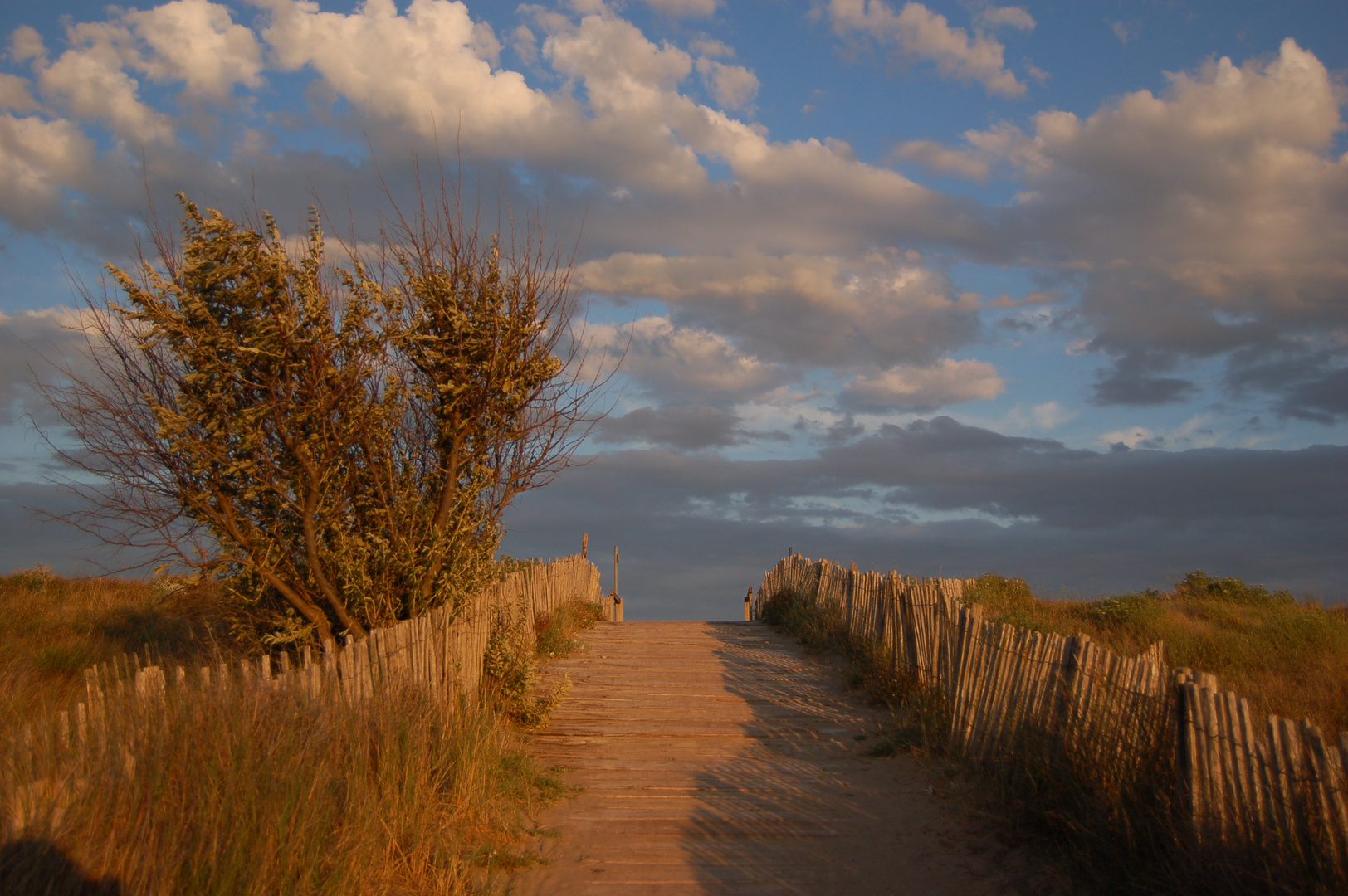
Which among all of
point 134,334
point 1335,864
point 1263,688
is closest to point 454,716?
point 134,334

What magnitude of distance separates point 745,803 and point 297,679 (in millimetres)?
3459

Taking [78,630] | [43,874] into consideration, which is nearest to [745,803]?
[43,874]

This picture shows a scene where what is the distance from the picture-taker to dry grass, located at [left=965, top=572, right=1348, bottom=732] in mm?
8914

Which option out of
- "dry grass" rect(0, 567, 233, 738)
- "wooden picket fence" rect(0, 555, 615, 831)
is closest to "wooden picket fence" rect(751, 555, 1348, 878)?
"wooden picket fence" rect(0, 555, 615, 831)

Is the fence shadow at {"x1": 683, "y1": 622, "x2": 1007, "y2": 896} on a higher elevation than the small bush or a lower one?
lower

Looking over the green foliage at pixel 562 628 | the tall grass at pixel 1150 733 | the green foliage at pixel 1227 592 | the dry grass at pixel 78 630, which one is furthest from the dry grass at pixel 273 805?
the green foliage at pixel 1227 592

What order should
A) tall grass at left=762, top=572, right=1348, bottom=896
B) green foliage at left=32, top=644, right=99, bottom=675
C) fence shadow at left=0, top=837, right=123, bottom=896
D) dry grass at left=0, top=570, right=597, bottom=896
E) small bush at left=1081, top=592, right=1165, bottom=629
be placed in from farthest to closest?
small bush at left=1081, top=592, right=1165, bottom=629 < green foliage at left=32, top=644, right=99, bottom=675 < tall grass at left=762, top=572, right=1348, bottom=896 < dry grass at left=0, top=570, right=597, bottom=896 < fence shadow at left=0, top=837, right=123, bottom=896

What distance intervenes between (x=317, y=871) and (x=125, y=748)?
3.47 feet

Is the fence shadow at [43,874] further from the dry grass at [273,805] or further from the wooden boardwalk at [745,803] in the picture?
the wooden boardwalk at [745,803]

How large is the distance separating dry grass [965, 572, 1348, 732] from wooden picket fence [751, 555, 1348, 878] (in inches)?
135

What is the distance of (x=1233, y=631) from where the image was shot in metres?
12.6

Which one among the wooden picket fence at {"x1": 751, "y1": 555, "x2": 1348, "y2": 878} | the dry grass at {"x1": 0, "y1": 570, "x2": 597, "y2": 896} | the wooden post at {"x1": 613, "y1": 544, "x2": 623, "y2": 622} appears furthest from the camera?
the wooden post at {"x1": 613, "y1": 544, "x2": 623, "y2": 622}

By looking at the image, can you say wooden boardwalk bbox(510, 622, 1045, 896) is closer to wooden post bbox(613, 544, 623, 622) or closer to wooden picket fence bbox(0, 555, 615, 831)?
wooden picket fence bbox(0, 555, 615, 831)

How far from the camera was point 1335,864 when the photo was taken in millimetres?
3439
